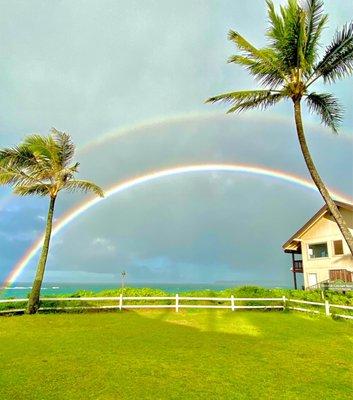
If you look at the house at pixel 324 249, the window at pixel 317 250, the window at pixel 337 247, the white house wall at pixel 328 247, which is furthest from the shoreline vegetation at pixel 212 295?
the window at pixel 317 250

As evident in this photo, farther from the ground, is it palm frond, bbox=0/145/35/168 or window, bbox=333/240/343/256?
palm frond, bbox=0/145/35/168

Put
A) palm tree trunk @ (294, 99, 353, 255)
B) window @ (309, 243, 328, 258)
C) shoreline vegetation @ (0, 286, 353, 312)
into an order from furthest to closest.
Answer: window @ (309, 243, 328, 258), shoreline vegetation @ (0, 286, 353, 312), palm tree trunk @ (294, 99, 353, 255)

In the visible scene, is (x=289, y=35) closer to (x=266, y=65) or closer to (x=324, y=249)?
(x=266, y=65)

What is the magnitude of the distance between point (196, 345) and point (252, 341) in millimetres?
1982

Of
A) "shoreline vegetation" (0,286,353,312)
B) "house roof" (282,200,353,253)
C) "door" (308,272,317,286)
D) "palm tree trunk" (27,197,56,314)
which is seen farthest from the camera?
"door" (308,272,317,286)

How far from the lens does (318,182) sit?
14430mm

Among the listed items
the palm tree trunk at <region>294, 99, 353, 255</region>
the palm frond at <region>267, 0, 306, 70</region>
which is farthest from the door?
the palm frond at <region>267, 0, 306, 70</region>

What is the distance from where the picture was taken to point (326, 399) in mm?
6152

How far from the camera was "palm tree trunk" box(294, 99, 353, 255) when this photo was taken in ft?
44.3

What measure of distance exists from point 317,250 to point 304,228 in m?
2.80

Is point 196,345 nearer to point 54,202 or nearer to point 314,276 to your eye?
point 54,202

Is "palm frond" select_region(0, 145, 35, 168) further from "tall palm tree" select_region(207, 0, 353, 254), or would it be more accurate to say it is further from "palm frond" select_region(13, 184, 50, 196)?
"tall palm tree" select_region(207, 0, 353, 254)

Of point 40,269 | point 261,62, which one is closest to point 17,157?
point 40,269

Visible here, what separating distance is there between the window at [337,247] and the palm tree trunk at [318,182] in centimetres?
1810
